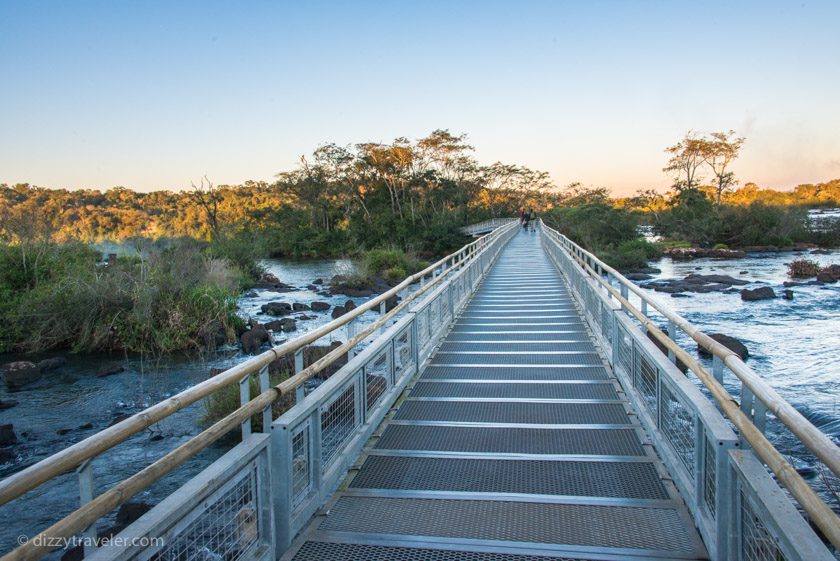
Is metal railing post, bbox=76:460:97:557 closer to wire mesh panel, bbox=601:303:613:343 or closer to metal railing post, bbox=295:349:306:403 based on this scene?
metal railing post, bbox=295:349:306:403

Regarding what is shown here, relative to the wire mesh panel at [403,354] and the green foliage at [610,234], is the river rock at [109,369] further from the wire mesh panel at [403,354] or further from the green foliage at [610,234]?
the green foliage at [610,234]

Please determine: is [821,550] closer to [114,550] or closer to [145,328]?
[114,550]

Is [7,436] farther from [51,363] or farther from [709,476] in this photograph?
[709,476]

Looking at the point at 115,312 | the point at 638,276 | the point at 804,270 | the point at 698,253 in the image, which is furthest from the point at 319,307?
the point at 698,253

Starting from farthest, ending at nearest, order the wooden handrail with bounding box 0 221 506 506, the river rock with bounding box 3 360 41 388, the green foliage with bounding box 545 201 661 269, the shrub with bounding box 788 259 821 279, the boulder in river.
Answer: the green foliage with bounding box 545 201 661 269 < the boulder in river < the shrub with bounding box 788 259 821 279 < the river rock with bounding box 3 360 41 388 < the wooden handrail with bounding box 0 221 506 506

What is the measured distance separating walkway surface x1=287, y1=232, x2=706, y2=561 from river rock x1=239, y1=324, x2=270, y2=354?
962 centimetres

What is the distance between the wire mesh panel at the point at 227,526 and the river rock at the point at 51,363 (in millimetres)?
13617

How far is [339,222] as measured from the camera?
66375 millimetres

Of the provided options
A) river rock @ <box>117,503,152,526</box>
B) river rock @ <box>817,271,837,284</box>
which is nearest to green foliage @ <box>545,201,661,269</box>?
river rock @ <box>817,271,837,284</box>

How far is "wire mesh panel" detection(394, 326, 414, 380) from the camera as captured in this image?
6314 millimetres

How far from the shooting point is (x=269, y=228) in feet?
213

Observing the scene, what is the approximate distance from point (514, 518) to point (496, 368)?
4045mm

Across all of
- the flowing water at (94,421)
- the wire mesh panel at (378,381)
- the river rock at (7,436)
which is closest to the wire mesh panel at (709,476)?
the wire mesh panel at (378,381)

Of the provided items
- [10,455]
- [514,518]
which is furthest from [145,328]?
[514,518]
